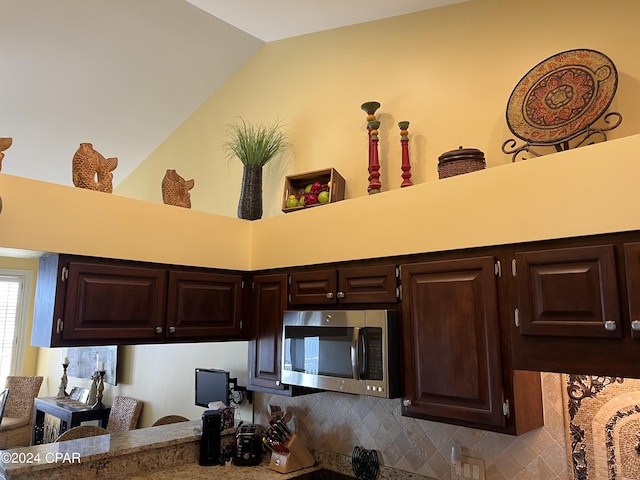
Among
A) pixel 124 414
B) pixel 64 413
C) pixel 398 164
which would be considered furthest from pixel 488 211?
pixel 64 413

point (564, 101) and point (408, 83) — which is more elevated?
point (408, 83)

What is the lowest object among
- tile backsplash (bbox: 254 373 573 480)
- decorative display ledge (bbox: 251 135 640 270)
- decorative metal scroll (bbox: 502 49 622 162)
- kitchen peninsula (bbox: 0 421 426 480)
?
kitchen peninsula (bbox: 0 421 426 480)

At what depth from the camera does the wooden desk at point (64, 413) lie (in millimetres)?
4953

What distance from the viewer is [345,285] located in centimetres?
251

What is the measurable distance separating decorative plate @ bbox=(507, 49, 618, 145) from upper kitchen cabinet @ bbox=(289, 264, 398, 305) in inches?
36.5

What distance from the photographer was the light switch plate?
2215 mm

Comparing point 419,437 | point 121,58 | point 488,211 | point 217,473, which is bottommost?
point 217,473

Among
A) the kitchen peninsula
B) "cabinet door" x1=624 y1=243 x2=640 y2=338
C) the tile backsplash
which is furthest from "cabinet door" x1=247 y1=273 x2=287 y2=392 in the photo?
"cabinet door" x1=624 y1=243 x2=640 y2=338

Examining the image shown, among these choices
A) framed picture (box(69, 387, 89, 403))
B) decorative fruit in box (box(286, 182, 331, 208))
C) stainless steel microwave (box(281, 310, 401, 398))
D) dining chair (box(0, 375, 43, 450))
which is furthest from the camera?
framed picture (box(69, 387, 89, 403))

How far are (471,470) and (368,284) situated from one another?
1024 mm

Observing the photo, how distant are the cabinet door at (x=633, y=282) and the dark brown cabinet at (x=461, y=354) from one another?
47 centimetres

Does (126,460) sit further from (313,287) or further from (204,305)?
(313,287)

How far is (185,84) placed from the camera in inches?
160

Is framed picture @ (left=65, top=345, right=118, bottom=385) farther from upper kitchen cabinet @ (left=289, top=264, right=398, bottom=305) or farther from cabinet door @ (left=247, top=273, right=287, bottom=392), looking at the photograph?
upper kitchen cabinet @ (left=289, top=264, right=398, bottom=305)
